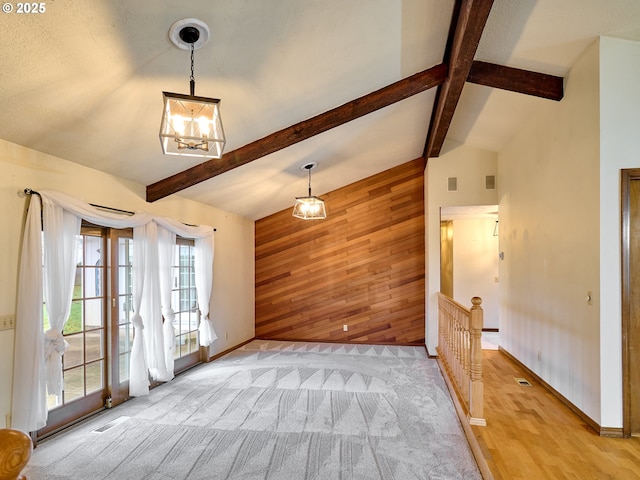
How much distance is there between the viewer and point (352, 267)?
23.7 feet

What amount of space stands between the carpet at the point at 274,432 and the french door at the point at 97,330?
0.18 m

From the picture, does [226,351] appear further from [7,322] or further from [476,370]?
[476,370]

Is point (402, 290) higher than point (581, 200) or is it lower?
lower

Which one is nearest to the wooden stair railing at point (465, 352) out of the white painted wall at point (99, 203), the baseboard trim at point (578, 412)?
the baseboard trim at point (578, 412)

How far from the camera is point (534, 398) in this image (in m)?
3.92

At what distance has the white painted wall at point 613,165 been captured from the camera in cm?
306

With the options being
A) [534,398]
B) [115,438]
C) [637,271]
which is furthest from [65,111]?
[534,398]

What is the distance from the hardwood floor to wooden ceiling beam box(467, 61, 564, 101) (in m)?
3.14

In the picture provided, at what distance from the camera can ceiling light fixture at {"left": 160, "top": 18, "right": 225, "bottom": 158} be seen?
2.29m

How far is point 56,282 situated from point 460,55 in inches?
155

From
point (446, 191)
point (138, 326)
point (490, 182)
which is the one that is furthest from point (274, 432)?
point (490, 182)

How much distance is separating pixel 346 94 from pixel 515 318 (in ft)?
13.1

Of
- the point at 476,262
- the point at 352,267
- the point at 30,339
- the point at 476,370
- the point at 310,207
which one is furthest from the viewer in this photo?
the point at 476,262

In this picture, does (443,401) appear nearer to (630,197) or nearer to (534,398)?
(534,398)
